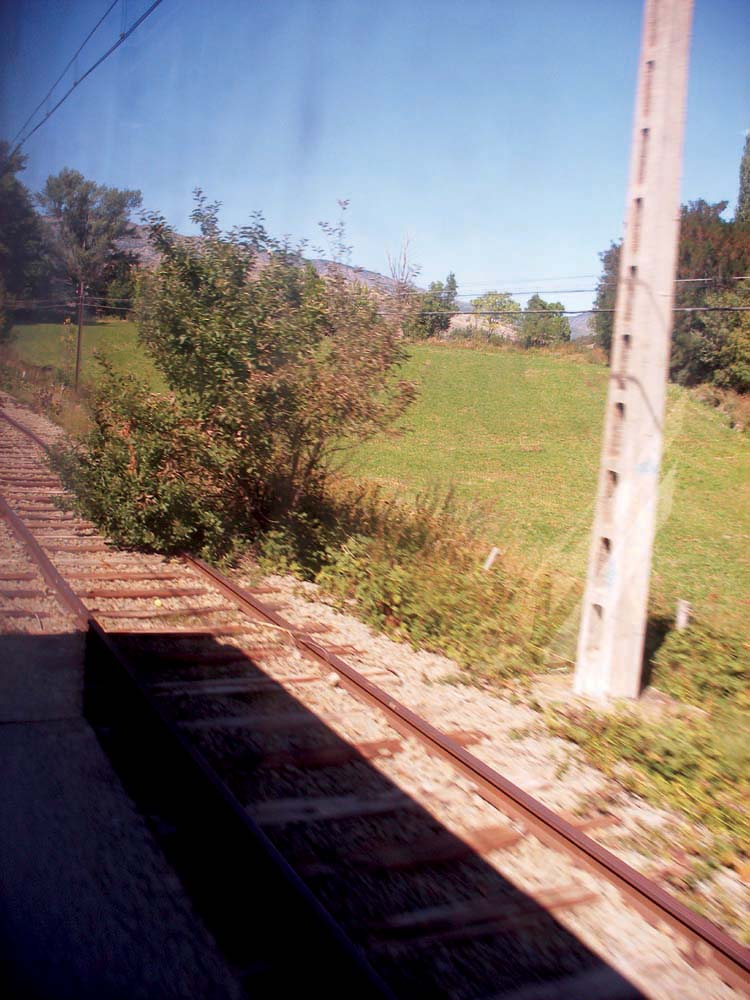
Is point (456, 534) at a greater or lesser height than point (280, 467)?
lesser

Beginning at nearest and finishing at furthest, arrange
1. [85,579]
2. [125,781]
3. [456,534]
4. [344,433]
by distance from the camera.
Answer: [125,781]
[85,579]
[344,433]
[456,534]

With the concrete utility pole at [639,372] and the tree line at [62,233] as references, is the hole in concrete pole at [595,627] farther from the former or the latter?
the tree line at [62,233]

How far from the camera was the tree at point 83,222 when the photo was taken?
15938 mm

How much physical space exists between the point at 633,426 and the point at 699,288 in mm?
11213

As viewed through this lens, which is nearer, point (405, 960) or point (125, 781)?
point (405, 960)

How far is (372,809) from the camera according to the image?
4.75 metres

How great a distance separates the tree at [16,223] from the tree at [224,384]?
24.5ft

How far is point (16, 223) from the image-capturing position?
56.5 feet

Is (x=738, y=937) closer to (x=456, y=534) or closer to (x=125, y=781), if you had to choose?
(x=125, y=781)

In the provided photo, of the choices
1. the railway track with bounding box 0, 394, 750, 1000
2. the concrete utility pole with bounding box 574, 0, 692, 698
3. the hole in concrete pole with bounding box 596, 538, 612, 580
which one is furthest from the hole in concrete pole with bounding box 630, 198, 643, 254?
the railway track with bounding box 0, 394, 750, 1000

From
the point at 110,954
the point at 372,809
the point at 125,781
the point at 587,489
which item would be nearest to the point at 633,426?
the point at 372,809

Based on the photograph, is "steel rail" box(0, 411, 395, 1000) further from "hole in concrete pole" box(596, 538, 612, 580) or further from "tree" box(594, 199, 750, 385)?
"tree" box(594, 199, 750, 385)

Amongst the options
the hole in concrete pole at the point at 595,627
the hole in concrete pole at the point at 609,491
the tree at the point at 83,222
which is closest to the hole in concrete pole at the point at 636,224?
the hole in concrete pole at the point at 609,491

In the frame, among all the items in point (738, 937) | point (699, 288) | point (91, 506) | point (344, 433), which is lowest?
point (738, 937)
